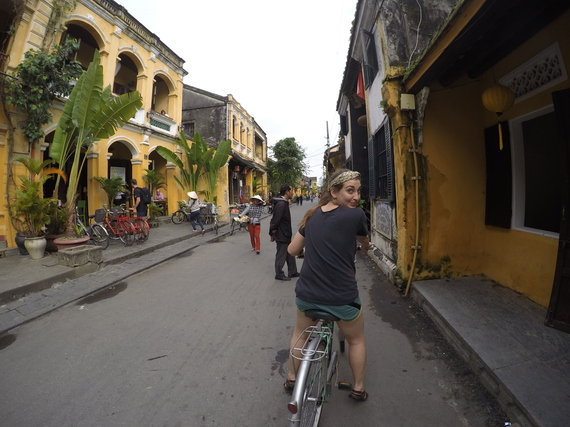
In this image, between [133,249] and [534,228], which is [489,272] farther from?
[133,249]

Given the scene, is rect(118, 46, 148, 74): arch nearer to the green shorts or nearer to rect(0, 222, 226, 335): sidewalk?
rect(0, 222, 226, 335): sidewalk

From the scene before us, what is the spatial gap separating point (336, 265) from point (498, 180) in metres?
3.50

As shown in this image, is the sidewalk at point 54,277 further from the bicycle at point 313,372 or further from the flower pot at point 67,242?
the bicycle at point 313,372

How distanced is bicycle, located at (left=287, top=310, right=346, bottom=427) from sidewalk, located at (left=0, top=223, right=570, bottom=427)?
4.04 feet

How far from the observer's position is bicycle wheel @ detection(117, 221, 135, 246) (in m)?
7.29

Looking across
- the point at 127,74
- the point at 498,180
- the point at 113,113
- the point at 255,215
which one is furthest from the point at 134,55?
the point at 498,180

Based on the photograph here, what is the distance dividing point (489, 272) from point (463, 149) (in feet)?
6.21

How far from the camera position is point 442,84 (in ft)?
13.1

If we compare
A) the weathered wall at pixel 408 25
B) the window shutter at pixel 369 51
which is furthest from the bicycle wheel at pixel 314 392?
the window shutter at pixel 369 51

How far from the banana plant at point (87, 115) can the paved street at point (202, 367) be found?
3609 millimetres

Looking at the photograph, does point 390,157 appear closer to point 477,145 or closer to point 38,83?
point 477,145

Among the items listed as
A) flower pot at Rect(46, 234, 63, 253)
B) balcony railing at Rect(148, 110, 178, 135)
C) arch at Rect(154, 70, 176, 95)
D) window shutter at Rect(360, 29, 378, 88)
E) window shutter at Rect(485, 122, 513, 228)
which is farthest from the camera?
arch at Rect(154, 70, 176, 95)

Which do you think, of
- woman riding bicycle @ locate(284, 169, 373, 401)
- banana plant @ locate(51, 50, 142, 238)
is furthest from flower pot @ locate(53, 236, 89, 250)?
woman riding bicycle @ locate(284, 169, 373, 401)

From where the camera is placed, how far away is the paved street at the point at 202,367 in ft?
6.44
